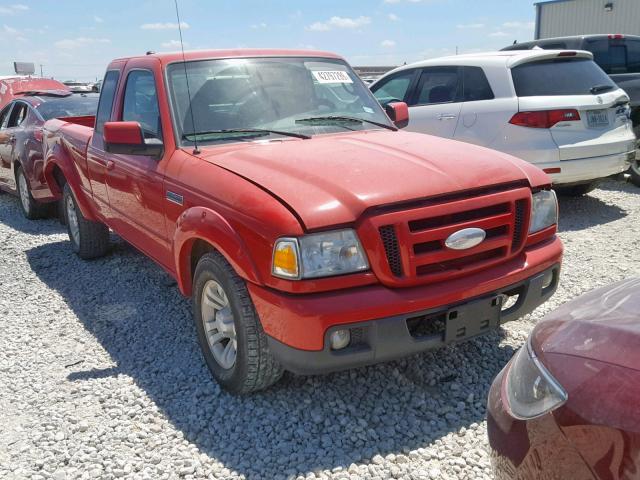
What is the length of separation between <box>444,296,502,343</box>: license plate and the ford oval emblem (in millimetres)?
278

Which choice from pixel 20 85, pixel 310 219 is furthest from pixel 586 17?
pixel 310 219

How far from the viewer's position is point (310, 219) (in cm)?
266

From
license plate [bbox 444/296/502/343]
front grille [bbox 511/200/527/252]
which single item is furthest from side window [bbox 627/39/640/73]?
license plate [bbox 444/296/502/343]

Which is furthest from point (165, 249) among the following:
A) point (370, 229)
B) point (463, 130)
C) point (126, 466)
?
point (463, 130)

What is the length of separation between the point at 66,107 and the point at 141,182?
4555mm

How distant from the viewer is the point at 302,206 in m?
2.72

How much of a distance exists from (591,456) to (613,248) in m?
4.66

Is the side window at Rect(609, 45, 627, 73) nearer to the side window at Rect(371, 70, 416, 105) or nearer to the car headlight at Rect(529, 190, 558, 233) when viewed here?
the side window at Rect(371, 70, 416, 105)

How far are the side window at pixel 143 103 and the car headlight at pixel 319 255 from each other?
64.3 inches

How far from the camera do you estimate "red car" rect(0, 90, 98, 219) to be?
7387 mm

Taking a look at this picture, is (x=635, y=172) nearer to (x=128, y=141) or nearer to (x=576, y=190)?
(x=576, y=190)

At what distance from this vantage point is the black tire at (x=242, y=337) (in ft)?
9.64

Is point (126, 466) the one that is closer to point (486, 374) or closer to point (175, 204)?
point (175, 204)

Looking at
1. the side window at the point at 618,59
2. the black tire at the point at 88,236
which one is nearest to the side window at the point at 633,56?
the side window at the point at 618,59
